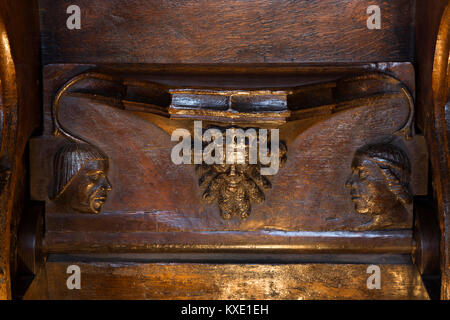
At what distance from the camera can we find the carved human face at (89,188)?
136 centimetres

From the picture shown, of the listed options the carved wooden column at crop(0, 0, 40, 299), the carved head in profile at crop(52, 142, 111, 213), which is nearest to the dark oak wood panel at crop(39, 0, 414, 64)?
the carved wooden column at crop(0, 0, 40, 299)

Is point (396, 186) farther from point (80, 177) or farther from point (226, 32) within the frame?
point (80, 177)

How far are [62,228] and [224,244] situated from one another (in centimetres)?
47

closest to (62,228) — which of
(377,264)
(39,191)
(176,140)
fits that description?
(39,191)

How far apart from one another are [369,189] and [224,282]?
50 centimetres

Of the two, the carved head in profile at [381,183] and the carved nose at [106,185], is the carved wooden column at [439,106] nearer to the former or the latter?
the carved head in profile at [381,183]

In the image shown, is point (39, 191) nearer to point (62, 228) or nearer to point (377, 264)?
point (62, 228)

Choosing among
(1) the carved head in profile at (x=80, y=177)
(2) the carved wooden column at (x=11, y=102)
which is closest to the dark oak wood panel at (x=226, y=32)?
(2) the carved wooden column at (x=11, y=102)

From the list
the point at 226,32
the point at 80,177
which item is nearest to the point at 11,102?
the point at 80,177

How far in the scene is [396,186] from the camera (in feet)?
4.38

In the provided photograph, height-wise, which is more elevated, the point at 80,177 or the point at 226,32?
the point at 226,32

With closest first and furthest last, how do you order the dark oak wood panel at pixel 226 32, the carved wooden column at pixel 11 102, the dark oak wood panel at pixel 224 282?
the carved wooden column at pixel 11 102, the dark oak wood panel at pixel 226 32, the dark oak wood panel at pixel 224 282

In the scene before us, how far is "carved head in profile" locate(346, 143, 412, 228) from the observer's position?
4.36 ft

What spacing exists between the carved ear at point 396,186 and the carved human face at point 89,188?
2.53 ft
